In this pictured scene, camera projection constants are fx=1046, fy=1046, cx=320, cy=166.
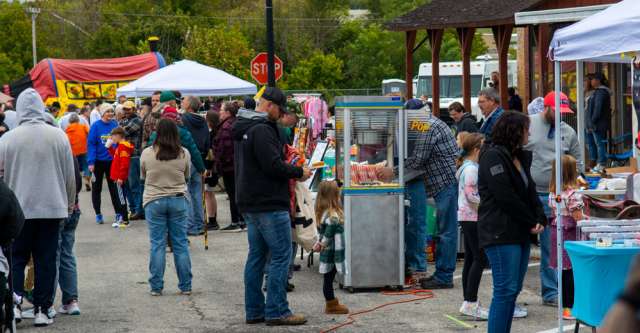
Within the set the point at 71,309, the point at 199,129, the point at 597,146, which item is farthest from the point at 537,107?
the point at 597,146

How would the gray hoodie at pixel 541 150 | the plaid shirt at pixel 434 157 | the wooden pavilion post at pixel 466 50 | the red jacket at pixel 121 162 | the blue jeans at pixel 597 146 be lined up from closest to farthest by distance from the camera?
1. the gray hoodie at pixel 541 150
2. the plaid shirt at pixel 434 157
3. the red jacket at pixel 121 162
4. the blue jeans at pixel 597 146
5. the wooden pavilion post at pixel 466 50

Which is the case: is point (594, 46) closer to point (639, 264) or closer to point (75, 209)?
point (75, 209)

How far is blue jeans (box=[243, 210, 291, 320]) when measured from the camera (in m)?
8.29

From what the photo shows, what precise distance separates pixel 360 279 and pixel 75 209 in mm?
2754

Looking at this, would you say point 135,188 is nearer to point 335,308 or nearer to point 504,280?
point 335,308

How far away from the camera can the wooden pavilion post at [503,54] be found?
19.8 metres

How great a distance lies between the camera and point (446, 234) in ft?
33.3

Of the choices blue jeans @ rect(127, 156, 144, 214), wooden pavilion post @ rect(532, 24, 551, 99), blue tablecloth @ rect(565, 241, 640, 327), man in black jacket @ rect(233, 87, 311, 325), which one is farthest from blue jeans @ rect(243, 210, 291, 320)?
wooden pavilion post @ rect(532, 24, 551, 99)

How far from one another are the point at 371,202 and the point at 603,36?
3.36 metres

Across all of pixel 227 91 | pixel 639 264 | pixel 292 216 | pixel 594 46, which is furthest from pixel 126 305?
pixel 227 91

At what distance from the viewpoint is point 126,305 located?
9602mm

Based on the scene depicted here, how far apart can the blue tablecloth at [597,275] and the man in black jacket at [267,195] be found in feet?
7.66

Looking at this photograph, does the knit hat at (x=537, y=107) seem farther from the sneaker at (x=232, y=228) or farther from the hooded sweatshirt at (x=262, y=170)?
the sneaker at (x=232, y=228)

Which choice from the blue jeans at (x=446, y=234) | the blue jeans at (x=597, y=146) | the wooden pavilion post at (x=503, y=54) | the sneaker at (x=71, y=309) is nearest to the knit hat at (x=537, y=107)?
the blue jeans at (x=446, y=234)
